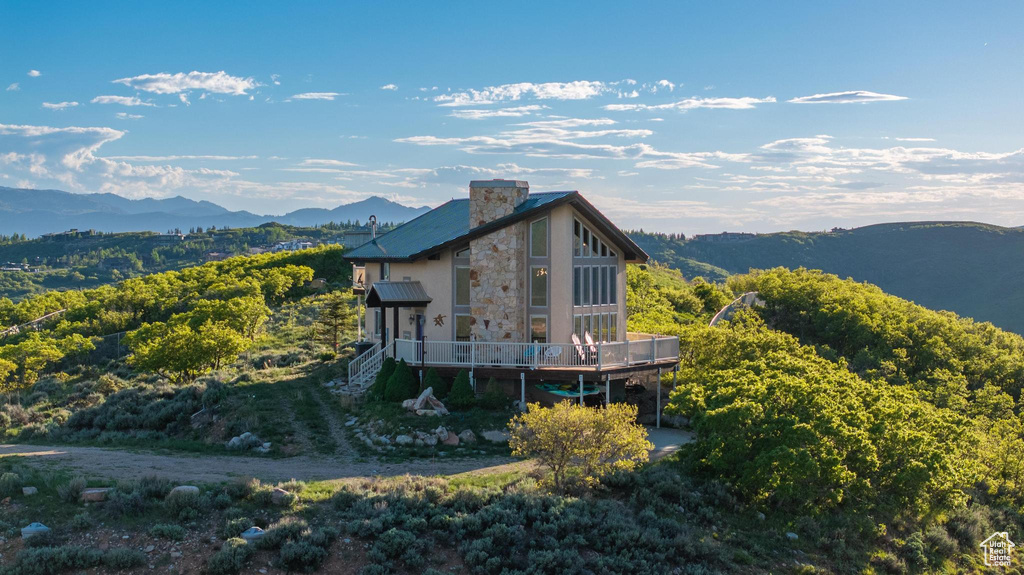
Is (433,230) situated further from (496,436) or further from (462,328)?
(496,436)

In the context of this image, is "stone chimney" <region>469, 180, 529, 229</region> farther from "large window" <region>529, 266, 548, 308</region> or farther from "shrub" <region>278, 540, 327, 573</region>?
"shrub" <region>278, 540, 327, 573</region>

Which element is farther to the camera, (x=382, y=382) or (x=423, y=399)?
(x=382, y=382)

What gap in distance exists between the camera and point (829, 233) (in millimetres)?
161250

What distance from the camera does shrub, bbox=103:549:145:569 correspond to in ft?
36.6

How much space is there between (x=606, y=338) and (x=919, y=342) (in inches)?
693

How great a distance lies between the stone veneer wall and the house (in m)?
0.03

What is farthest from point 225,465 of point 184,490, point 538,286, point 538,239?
point 538,239

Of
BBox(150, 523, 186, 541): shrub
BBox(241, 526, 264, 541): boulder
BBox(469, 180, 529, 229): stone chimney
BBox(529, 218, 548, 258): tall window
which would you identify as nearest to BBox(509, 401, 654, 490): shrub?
BBox(241, 526, 264, 541): boulder

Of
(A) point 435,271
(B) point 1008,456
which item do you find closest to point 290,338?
(A) point 435,271

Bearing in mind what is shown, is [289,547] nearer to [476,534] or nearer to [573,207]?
[476,534]

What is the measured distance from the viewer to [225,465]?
55.8 ft

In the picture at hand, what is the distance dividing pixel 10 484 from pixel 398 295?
40.6 ft

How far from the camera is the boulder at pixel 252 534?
39.4 ft

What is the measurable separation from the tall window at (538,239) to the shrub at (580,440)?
27.9ft
